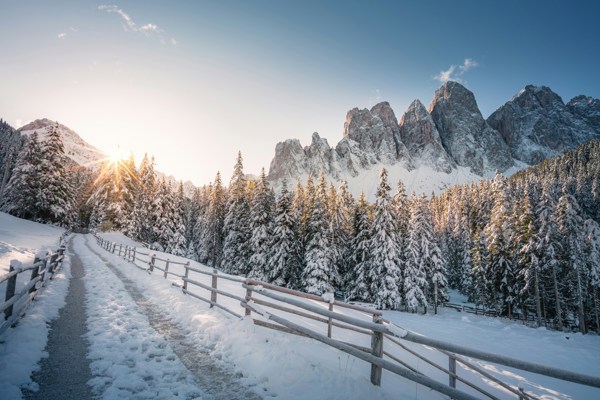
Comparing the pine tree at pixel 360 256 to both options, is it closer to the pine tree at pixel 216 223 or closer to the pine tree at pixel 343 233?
the pine tree at pixel 343 233

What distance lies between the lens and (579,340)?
27.8 meters

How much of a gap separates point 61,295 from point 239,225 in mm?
28884

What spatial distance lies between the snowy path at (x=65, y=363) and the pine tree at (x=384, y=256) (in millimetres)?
29395

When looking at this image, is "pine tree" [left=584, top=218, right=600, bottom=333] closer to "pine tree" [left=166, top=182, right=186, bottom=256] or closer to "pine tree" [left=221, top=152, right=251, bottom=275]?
"pine tree" [left=221, top=152, right=251, bottom=275]

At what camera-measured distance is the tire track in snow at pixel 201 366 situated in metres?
4.82

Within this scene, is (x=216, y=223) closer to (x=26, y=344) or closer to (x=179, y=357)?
(x=26, y=344)

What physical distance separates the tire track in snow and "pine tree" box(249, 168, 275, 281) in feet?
82.4

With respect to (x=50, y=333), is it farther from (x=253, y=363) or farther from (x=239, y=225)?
(x=239, y=225)

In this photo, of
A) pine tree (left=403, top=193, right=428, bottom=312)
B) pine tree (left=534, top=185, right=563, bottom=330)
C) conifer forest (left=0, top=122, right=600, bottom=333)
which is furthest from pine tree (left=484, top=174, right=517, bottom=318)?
pine tree (left=403, top=193, right=428, bottom=312)

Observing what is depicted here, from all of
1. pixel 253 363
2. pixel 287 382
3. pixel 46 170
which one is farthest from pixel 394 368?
pixel 46 170

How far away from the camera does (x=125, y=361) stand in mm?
5473

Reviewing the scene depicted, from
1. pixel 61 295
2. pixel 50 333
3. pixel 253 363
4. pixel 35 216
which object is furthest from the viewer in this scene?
pixel 35 216

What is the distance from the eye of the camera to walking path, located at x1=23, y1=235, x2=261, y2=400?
4512 mm

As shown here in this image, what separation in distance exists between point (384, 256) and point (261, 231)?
15150mm
